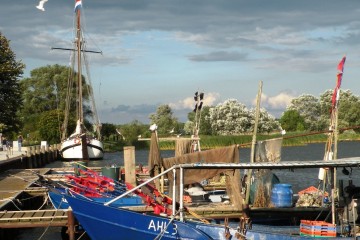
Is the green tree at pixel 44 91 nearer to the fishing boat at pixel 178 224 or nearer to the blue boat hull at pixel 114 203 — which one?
the blue boat hull at pixel 114 203

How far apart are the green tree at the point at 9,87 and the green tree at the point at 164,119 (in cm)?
6008

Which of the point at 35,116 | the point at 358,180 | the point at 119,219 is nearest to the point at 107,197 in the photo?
the point at 119,219

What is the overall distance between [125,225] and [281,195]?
6.16 m

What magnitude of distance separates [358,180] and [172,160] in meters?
19.5

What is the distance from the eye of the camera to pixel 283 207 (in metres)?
20.1

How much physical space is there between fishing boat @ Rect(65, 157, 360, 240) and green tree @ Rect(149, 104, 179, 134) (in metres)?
105

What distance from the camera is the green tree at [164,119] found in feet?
410

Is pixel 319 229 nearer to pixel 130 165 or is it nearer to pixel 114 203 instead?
pixel 114 203

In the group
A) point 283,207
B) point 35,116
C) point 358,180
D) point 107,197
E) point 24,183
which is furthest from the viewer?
point 35,116

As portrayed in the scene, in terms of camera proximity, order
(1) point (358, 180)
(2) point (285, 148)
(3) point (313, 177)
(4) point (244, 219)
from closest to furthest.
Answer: (4) point (244, 219) → (1) point (358, 180) → (3) point (313, 177) → (2) point (285, 148)

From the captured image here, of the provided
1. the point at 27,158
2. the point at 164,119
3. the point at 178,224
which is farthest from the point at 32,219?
the point at 164,119

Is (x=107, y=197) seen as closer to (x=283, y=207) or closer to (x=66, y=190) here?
(x=66, y=190)

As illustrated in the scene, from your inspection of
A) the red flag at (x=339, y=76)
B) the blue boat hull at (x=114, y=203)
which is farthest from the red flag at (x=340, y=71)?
the blue boat hull at (x=114, y=203)

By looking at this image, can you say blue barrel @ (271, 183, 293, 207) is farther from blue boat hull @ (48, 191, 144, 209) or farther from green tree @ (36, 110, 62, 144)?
green tree @ (36, 110, 62, 144)
